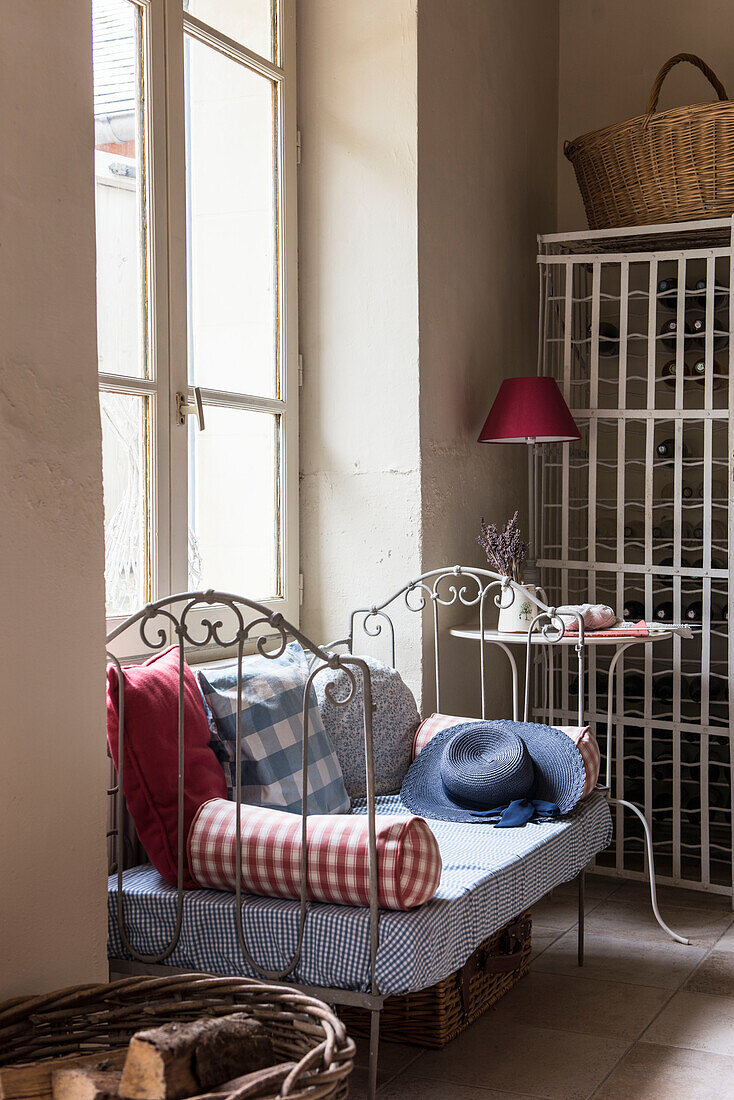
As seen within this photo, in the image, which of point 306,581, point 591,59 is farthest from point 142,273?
point 591,59

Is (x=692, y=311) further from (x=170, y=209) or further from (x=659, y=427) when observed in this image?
(x=170, y=209)

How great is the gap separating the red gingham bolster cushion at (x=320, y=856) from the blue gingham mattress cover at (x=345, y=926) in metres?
0.03

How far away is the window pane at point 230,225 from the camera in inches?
118

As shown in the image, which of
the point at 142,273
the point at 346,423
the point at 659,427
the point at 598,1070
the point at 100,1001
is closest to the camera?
the point at 100,1001

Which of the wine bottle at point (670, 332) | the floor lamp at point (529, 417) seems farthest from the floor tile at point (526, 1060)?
the wine bottle at point (670, 332)

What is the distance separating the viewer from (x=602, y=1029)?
104 inches

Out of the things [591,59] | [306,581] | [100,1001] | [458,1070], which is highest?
[591,59]

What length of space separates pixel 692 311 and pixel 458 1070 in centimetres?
251

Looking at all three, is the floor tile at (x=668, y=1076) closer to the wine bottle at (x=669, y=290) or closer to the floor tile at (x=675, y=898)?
the floor tile at (x=675, y=898)

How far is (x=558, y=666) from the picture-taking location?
402cm

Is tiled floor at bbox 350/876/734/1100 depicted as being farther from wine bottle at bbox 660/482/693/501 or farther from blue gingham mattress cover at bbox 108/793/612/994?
wine bottle at bbox 660/482/693/501

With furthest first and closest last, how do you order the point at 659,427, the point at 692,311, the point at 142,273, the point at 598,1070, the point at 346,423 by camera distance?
the point at 659,427 < the point at 692,311 < the point at 346,423 < the point at 142,273 < the point at 598,1070

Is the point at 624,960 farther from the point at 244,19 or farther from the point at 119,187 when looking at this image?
the point at 244,19

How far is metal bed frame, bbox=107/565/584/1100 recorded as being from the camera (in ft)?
6.72
